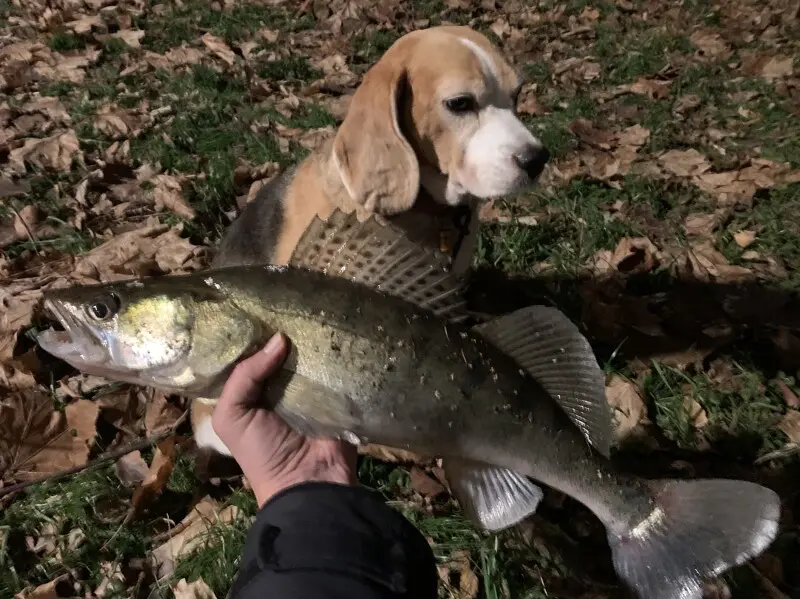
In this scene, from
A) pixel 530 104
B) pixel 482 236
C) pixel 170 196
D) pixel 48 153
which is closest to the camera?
pixel 482 236

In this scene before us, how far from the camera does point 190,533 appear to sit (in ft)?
8.81

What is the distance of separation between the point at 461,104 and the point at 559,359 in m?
1.66

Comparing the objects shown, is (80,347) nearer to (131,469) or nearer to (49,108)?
(131,469)

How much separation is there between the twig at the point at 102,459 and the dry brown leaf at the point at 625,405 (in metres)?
2.12

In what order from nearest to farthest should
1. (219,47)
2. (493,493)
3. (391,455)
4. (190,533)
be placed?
(493,493), (190,533), (391,455), (219,47)

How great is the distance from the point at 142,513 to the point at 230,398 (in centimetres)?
133

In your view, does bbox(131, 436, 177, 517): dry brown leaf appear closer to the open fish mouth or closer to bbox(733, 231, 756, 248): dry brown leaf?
the open fish mouth

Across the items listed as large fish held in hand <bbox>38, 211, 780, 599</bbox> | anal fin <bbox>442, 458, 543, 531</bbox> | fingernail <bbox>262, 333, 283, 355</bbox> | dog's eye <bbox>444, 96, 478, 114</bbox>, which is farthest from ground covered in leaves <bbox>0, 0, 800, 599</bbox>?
fingernail <bbox>262, 333, 283, 355</bbox>

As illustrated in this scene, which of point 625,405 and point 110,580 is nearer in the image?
point 110,580

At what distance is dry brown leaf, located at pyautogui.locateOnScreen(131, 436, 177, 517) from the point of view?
8.95 feet

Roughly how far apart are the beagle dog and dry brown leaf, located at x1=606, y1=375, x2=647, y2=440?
101 centimetres

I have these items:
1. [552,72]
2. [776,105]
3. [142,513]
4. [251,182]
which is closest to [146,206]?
[251,182]

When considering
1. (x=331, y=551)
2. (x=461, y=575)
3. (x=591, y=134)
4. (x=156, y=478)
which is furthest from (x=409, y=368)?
(x=591, y=134)

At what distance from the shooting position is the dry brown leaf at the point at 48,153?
474 cm
